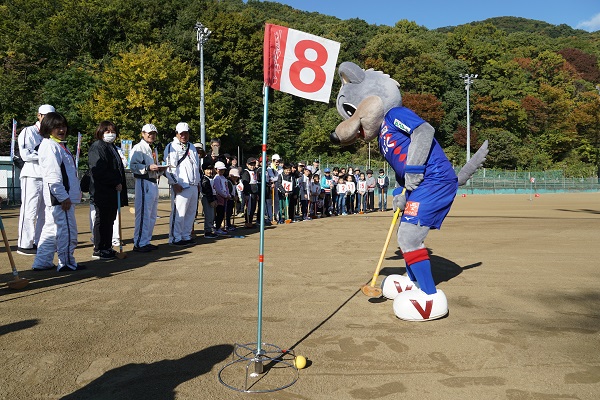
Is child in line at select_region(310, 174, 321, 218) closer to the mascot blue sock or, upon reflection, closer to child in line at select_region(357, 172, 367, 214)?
child in line at select_region(357, 172, 367, 214)

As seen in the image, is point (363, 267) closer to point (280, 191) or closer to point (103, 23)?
point (280, 191)

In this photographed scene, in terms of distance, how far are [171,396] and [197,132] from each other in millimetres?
42011

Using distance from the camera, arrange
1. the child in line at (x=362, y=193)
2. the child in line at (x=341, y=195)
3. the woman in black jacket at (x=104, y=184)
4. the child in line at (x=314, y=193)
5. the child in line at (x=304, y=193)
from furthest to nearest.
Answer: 1. the child in line at (x=362, y=193)
2. the child in line at (x=341, y=195)
3. the child in line at (x=314, y=193)
4. the child in line at (x=304, y=193)
5. the woman in black jacket at (x=104, y=184)

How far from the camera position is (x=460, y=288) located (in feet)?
19.7

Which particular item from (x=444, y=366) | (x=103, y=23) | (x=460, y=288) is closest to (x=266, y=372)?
(x=444, y=366)

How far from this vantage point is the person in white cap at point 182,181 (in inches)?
366

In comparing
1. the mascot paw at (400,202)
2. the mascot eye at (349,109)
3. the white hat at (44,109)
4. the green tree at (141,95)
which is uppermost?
the green tree at (141,95)

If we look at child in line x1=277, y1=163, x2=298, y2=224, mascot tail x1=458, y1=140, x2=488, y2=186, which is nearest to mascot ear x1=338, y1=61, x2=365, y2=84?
mascot tail x1=458, y1=140, x2=488, y2=186

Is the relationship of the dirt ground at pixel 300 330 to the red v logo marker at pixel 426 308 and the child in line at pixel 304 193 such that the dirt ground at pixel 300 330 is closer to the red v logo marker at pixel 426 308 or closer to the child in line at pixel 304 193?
the red v logo marker at pixel 426 308

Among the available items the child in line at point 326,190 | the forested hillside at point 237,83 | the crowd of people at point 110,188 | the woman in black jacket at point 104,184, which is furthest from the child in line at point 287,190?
the forested hillside at point 237,83

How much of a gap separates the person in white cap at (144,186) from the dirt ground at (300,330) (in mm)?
914

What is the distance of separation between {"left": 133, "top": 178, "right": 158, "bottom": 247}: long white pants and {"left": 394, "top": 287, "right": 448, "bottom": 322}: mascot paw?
5.53 metres

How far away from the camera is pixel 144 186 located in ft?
28.3

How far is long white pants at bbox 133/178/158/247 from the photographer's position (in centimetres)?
863
